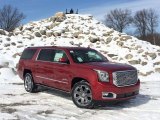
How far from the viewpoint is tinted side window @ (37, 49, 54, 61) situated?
38.6 ft

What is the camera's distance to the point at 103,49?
2362 centimetres

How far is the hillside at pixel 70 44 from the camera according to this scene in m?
9.48

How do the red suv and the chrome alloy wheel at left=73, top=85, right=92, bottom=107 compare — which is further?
the chrome alloy wheel at left=73, top=85, right=92, bottom=107

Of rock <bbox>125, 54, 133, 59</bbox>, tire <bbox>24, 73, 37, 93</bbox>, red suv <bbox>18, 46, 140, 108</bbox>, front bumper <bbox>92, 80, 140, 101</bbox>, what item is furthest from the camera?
rock <bbox>125, 54, 133, 59</bbox>

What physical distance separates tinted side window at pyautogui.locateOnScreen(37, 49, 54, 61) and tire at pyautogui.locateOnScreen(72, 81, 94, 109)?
187 centimetres

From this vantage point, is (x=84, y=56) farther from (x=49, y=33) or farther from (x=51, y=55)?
(x=49, y=33)

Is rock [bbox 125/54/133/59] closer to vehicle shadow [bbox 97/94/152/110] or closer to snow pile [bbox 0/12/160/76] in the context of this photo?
snow pile [bbox 0/12/160/76]

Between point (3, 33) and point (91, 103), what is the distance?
689 inches

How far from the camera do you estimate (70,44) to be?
79.3ft

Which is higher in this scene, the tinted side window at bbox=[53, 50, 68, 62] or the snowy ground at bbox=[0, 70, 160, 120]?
the tinted side window at bbox=[53, 50, 68, 62]

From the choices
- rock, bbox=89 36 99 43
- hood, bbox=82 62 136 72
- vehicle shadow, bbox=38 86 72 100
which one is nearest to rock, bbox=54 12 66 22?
rock, bbox=89 36 99 43

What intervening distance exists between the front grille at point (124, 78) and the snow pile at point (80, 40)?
8.26 metres

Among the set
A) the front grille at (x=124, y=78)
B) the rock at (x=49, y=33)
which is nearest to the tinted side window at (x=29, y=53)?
the front grille at (x=124, y=78)

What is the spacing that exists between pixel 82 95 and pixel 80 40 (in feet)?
50.8
